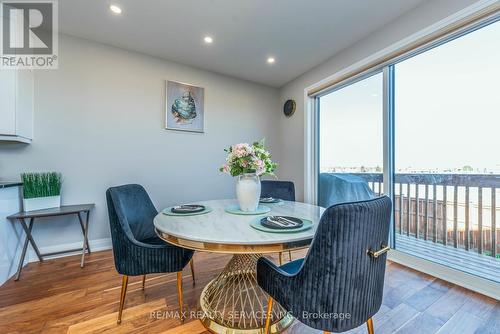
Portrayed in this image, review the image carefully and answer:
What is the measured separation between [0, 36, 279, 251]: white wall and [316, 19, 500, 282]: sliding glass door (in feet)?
7.04

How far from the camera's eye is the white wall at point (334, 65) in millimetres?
1934

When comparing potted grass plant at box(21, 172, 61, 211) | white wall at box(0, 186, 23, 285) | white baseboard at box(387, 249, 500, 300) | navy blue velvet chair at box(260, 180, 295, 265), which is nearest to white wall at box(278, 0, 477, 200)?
navy blue velvet chair at box(260, 180, 295, 265)

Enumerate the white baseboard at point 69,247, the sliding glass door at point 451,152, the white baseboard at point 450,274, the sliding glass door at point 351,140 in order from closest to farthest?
the white baseboard at point 450,274 → the sliding glass door at point 451,152 → the white baseboard at point 69,247 → the sliding glass door at point 351,140

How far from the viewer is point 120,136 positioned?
2.75m

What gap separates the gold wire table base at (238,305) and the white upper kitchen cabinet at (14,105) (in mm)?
2361

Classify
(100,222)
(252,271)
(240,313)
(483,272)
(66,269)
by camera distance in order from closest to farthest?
1. (240,313)
2. (252,271)
3. (483,272)
4. (66,269)
5. (100,222)

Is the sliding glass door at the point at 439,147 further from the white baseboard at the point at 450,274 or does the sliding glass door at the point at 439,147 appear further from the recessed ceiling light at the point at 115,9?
the recessed ceiling light at the point at 115,9

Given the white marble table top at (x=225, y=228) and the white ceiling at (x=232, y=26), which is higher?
the white ceiling at (x=232, y=26)

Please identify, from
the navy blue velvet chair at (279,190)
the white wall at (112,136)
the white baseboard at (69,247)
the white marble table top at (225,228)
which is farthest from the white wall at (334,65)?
the white baseboard at (69,247)

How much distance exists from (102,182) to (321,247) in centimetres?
281

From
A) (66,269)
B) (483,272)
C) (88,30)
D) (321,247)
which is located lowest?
(66,269)

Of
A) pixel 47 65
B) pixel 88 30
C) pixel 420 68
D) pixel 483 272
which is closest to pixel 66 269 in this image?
pixel 47 65

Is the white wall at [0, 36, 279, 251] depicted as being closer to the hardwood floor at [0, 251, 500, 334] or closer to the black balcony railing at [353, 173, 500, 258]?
the hardwood floor at [0, 251, 500, 334]

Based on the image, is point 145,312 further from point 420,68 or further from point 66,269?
point 420,68
